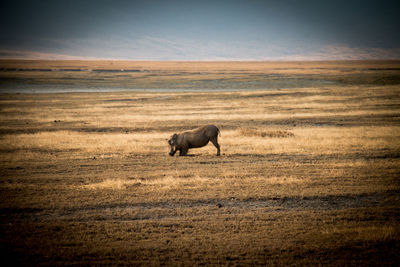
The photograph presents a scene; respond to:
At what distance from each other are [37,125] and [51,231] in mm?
21819

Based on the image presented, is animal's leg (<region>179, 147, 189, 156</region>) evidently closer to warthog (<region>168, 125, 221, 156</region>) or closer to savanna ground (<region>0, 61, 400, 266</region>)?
warthog (<region>168, 125, 221, 156</region>)

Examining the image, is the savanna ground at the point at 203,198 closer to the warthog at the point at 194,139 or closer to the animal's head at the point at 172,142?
the animal's head at the point at 172,142

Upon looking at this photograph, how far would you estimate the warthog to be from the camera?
54.9 ft

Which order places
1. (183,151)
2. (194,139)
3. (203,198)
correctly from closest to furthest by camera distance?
1. (203,198)
2. (194,139)
3. (183,151)

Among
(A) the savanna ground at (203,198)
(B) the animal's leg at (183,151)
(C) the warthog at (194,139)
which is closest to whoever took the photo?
(A) the savanna ground at (203,198)

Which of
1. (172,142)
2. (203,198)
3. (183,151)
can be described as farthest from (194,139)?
(203,198)

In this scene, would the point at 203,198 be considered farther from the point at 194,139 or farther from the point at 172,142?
the point at 172,142

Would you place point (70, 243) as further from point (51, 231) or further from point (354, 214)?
point (354, 214)

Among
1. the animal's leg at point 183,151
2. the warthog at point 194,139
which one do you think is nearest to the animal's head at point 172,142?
the warthog at point 194,139

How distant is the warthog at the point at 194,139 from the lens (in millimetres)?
16734

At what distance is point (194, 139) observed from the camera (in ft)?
55.0

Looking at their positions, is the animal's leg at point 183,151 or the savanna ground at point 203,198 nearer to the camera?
the savanna ground at point 203,198

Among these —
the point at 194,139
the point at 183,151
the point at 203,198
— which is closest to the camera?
the point at 203,198

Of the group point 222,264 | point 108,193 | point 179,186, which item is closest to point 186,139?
point 179,186
